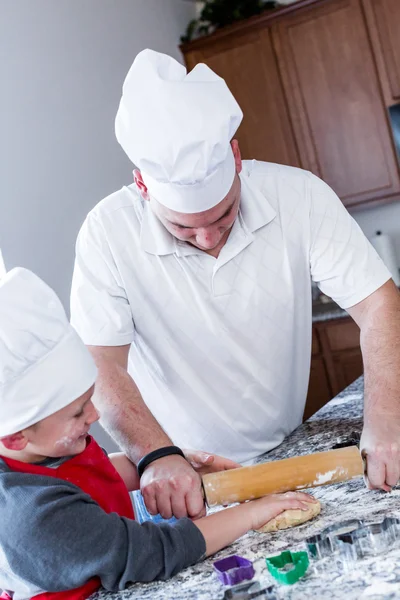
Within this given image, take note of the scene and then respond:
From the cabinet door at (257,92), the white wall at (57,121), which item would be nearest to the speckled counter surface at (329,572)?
the white wall at (57,121)

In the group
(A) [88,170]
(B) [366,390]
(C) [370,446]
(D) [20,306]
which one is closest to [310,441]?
(B) [366,390]

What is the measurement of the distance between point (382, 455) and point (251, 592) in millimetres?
352

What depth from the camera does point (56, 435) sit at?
3.41 feet

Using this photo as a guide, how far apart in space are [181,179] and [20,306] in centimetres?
52

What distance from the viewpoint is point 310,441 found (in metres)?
1.43

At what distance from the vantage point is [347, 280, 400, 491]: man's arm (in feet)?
3.68

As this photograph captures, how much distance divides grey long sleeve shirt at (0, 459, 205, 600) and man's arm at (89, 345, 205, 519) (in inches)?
5.0

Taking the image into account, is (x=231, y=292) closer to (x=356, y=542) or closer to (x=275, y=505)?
(x=275, y=505)

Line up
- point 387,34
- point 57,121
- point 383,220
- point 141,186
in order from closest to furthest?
point 141,186, point 57,121, point 387,34, point 383,220

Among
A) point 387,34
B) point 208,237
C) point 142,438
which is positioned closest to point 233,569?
point 142,438

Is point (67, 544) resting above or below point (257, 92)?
below

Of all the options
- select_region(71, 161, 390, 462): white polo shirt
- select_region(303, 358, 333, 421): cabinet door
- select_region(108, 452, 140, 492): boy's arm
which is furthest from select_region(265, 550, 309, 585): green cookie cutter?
select_region(303, 358, 333, 421): cabinet door

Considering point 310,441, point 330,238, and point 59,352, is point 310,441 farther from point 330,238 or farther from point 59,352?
point 59,352

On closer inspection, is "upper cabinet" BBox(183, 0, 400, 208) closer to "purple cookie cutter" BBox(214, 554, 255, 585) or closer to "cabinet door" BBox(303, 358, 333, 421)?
"cabinet door" BBox(303, 358, 333, 421)
